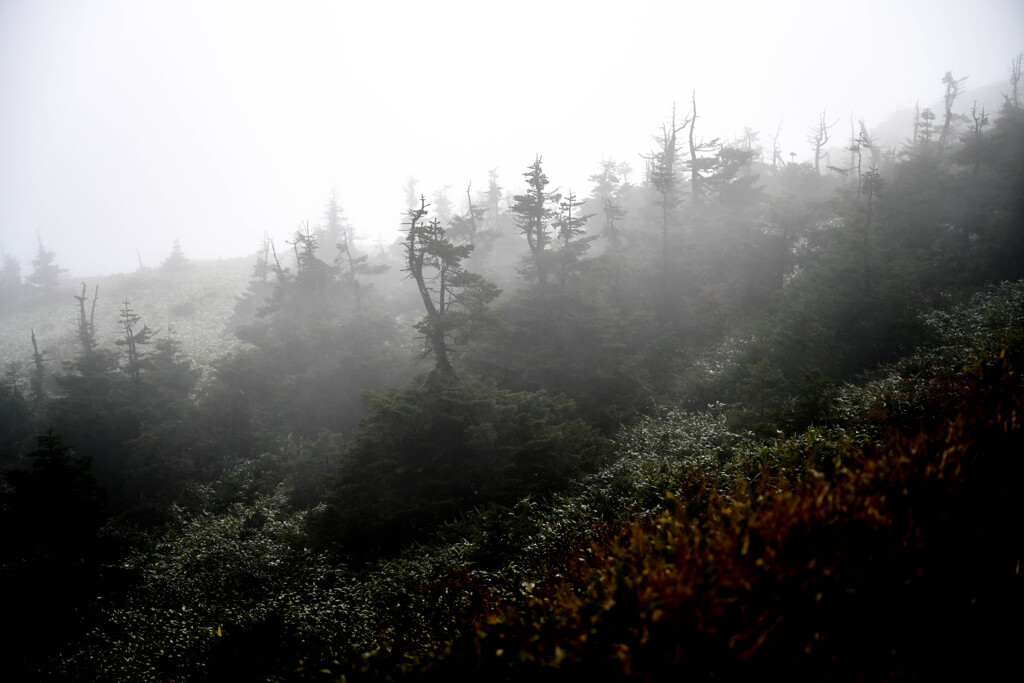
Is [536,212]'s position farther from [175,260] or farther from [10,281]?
[10,281]

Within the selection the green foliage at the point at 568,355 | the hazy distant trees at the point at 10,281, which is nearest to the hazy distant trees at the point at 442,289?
the green foliage at the point at 568,355

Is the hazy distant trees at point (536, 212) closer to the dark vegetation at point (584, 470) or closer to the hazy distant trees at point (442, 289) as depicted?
the dark vegetation at point (584, 470)

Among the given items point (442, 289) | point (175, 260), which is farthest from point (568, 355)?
point (175, 260)

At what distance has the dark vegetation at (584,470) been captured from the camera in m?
3.88

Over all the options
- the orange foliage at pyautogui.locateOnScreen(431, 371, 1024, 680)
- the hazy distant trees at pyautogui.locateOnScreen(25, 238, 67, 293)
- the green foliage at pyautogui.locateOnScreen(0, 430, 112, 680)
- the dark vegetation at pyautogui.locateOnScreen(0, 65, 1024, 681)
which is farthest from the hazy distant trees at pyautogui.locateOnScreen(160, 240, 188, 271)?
the orange foliage at pyautogui.locateOnScreen(431, 371, 1024, 680)

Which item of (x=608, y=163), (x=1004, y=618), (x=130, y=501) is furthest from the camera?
(x=608, y=163)

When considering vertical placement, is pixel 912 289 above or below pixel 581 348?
above

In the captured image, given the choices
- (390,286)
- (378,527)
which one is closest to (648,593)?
(378,527)

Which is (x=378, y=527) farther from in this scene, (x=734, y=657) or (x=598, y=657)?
(x=734, y=657)

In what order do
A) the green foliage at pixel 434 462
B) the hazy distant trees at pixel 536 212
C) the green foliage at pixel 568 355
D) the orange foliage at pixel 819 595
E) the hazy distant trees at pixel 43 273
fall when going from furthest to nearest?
the hazy distant trees at pixel 43 273 → the hazy distant trees at pixel 536 212 → the green foliage at pixel 568 355 → the green foliage at pixel 434 462 → the orange foliage at pixel 819 595

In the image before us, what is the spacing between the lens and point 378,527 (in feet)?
35.0

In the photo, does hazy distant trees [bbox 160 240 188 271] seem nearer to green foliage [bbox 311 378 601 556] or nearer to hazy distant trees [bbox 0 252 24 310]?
hazy distant trees [bbox 0 252 24 310]

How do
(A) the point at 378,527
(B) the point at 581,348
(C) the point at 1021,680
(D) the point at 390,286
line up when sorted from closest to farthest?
(C) the point at 1021,680
(A) the point at 378,527
(B) the point at 581,348
(D) the point at 390,286

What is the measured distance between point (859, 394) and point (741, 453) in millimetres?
4917
